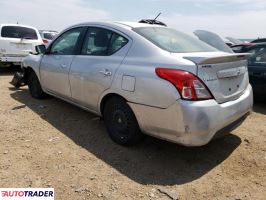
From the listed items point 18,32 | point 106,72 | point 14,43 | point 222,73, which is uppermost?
point 222,73

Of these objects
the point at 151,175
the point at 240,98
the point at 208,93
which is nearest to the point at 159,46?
the point at 208,93

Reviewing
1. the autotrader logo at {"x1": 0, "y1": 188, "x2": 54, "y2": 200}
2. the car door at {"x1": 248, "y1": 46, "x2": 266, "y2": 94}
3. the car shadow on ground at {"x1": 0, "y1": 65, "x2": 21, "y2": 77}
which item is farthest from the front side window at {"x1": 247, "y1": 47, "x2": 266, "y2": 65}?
the car shadow on ground at {"x1": 0, "y1": 65, "x2": 21, "y2": 77}

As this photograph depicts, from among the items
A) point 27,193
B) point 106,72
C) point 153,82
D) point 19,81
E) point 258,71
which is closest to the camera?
point 27,193

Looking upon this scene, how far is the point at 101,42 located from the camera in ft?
14.8

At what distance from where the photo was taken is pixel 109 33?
4.39m

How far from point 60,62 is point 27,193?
8.38 feet

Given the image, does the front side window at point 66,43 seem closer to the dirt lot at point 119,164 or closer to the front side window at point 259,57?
the dirt lot at point 119,164

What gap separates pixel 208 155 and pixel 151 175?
3.03 feet

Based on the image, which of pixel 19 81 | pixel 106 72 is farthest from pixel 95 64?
pixel 19 81

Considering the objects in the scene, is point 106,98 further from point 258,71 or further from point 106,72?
point 258,71

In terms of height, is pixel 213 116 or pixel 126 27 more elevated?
pixel 126 27

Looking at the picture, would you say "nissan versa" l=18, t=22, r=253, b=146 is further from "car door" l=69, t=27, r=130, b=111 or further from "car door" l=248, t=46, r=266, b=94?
"car door" l=248, t=46, r=266, b=94

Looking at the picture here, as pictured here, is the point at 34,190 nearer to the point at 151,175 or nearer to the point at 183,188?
the point at 151,175

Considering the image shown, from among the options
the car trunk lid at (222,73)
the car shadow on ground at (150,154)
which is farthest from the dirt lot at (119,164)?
the car trunk lid at (222,73)
